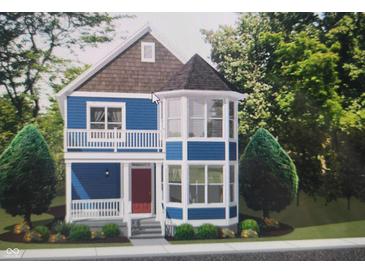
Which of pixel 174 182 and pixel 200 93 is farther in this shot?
pixel 174 182

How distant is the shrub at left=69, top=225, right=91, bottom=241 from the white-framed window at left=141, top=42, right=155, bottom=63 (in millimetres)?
4558

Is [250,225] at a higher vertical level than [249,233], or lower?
higher

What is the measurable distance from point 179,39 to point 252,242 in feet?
17.8

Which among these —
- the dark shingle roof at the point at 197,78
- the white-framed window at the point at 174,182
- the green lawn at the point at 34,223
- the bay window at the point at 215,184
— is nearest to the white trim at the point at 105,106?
the dark shingle roof at the point at 197,78

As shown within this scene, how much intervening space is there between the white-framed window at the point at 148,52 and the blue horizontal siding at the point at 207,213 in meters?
4.03

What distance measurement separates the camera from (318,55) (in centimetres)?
1384

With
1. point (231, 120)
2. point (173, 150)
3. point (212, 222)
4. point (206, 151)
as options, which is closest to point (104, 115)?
point (173, 150)

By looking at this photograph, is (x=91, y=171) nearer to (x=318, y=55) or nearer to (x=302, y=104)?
(x=302, y=104)

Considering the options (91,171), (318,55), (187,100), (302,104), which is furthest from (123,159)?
(318,55)

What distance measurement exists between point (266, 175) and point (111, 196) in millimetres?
4045

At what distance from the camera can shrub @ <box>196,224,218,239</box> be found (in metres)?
13.1

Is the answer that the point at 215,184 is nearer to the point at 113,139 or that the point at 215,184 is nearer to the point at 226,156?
the point at 226,156

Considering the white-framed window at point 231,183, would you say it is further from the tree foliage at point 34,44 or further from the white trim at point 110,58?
the tree foliage at point 34,44

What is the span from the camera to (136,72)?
13516mm
